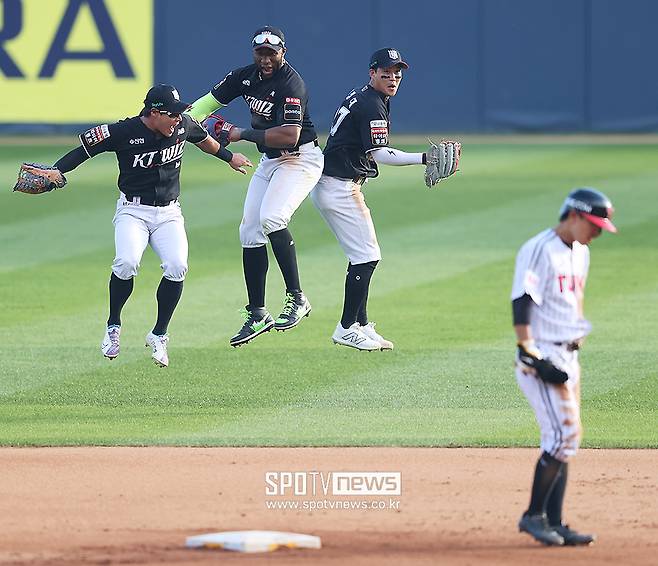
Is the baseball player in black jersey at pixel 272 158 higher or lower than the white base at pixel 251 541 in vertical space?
higher

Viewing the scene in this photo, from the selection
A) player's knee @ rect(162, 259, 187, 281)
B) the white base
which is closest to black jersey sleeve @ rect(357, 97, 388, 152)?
player's knee @ rect(162, 259, 187, 281)

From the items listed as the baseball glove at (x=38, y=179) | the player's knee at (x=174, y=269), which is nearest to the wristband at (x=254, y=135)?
the player's knee at (x=174, y=269)

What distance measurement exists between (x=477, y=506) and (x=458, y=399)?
280 cm

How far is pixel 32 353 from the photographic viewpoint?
12000 millimetres

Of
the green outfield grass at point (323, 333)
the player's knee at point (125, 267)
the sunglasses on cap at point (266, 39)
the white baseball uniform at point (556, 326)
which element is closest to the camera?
the white baseball uniform at point (556, 326)

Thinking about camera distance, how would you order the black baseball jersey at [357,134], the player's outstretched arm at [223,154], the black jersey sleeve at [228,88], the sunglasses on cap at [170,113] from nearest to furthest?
the sunglasses on cap at [170,113] → the black baseball jersey at [357,134] → the player's outstretched arm at [223,154] → the black jersey sleeve at [228,88]

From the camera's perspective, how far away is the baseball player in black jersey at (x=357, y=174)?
1038cm

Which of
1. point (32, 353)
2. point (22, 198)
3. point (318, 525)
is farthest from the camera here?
point (22, 198)

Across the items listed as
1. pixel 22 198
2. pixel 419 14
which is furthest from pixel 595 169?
pixel 22 198

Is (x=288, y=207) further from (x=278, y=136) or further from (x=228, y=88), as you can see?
(x=228, y=88)

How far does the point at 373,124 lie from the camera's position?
10289 mm

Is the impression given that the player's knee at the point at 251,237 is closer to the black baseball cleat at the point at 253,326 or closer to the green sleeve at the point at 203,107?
the black baseball cleat at the point at 253,326

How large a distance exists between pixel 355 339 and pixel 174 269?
143cm

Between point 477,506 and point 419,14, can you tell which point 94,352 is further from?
point 419,14
